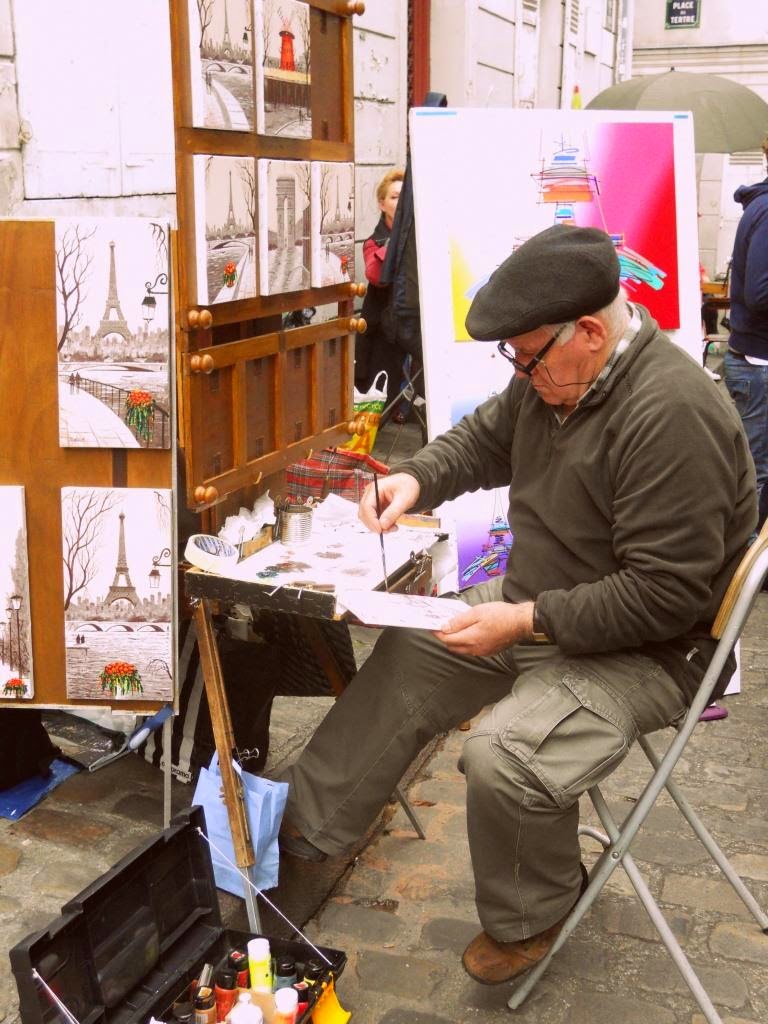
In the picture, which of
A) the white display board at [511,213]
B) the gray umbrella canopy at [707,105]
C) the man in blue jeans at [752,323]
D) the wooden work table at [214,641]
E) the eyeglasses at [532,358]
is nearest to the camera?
the eyeglasses at [532,358]

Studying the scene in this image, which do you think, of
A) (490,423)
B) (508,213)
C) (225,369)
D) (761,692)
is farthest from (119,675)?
(761,692)

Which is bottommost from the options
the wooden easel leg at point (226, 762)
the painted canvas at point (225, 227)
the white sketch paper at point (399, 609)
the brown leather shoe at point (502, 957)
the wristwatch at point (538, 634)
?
the brown leather shoe at point (502, 957)

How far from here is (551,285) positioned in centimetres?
200

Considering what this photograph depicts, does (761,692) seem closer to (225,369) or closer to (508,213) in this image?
(508,213)

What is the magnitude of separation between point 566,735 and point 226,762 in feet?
2.24

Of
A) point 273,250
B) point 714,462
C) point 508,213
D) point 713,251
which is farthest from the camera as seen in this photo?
point 713,251

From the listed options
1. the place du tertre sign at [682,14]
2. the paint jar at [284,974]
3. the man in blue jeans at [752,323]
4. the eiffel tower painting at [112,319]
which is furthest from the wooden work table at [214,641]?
the place du tertre sign at [682,14]

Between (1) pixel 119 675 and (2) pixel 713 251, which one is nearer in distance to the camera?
(1) pixel 119 675

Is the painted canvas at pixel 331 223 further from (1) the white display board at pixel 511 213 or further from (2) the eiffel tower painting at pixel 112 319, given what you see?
(2) the eiffel tower painting at pixel 112 319

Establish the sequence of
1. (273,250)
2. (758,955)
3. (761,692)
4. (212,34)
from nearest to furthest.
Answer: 1. (212,34)
2. (758,955)
3. (273,250)
4. (761,692)

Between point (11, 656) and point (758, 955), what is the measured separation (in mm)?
1681

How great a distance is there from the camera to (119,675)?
2410 millimetres

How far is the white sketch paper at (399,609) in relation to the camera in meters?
2.04

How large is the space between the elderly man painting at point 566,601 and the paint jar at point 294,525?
0.36 meters
